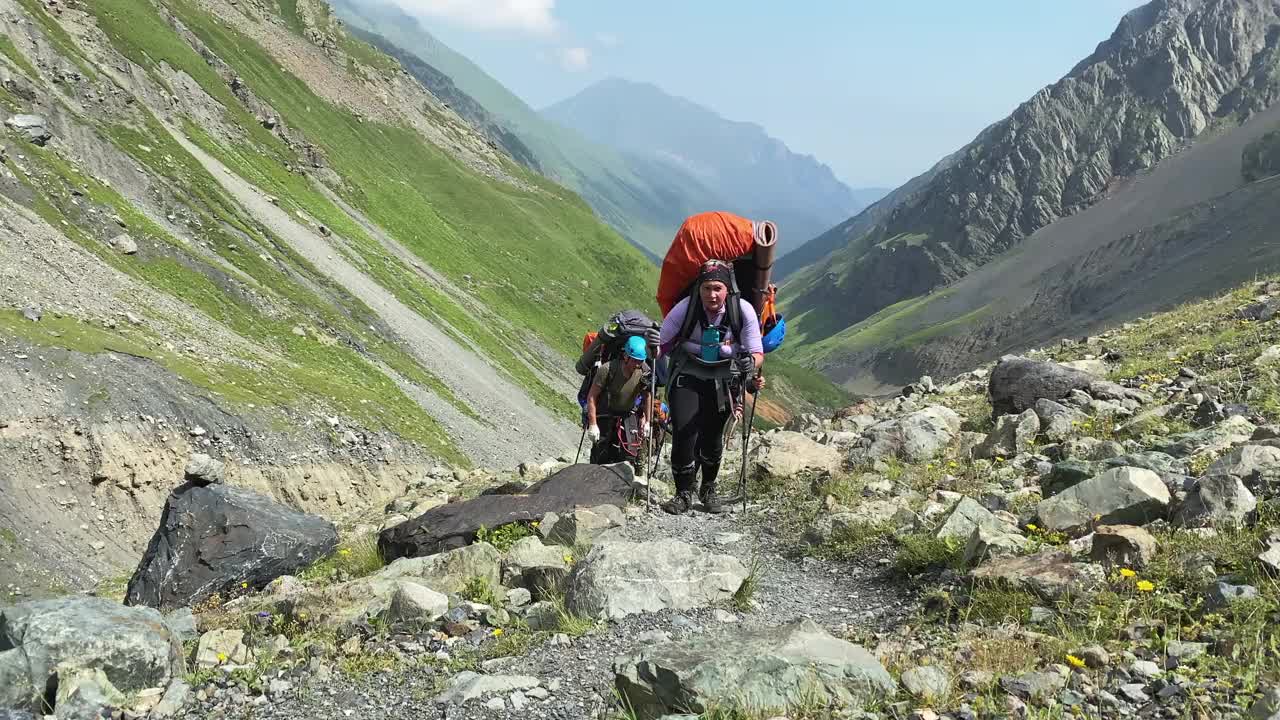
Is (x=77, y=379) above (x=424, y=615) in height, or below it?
below

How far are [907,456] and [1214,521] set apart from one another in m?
5.34

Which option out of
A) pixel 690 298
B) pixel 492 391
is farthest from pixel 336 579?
pixel 492 391

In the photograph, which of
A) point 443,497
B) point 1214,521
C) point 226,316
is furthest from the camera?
point 226,316

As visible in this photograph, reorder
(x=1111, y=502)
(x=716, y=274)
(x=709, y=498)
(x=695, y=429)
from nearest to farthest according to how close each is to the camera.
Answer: (x=1111, y=502)
(x=716, y=274)
(x=695, y=429)
(x=709, y=498)

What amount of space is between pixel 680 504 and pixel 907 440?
3494 millimetres

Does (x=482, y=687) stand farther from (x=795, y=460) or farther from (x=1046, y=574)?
(x=795, y=460)

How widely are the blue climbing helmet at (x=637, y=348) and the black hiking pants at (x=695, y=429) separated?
6.62ft

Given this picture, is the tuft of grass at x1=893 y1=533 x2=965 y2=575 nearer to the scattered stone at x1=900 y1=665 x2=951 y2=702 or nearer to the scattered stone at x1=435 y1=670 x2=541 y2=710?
the scattered stone at x1=900 y1=665 x2=951 y2=702

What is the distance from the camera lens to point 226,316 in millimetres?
33469

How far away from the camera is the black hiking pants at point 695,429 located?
984 centimetres

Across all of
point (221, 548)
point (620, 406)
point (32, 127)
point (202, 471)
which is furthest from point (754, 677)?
point (32, 127)

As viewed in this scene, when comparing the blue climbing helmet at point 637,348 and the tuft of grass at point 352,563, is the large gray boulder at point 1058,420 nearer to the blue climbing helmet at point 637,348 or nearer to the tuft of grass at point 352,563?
the blue climbing helmet at point 637,348

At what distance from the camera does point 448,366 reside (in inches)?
1891

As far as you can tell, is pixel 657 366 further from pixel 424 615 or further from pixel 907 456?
pixel 424 615
